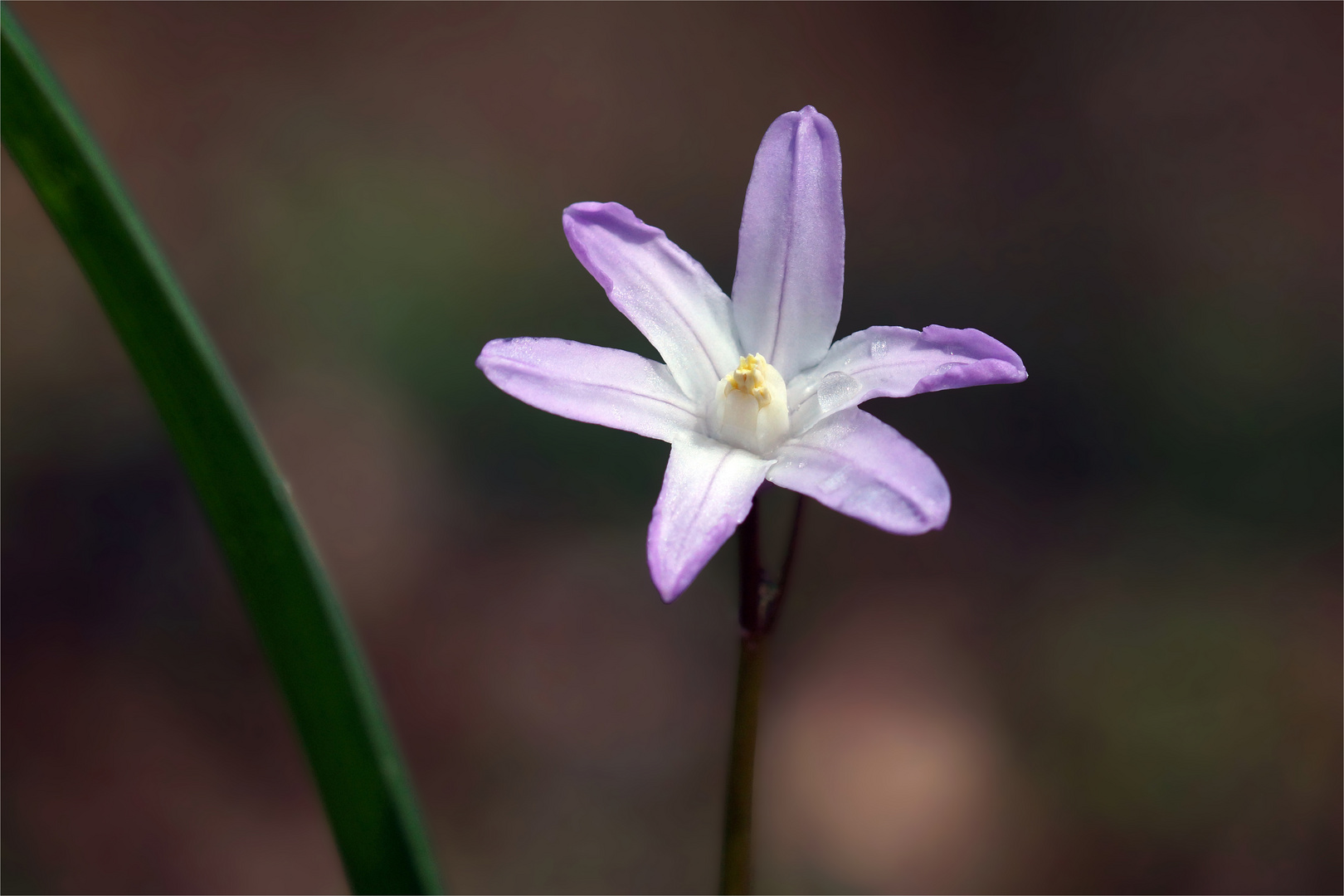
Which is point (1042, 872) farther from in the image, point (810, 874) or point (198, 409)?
point (198, 409)

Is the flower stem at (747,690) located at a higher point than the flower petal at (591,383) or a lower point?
lower

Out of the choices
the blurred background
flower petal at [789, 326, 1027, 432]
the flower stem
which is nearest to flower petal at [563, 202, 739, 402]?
flower petal at [789, 326, 1027, 432]

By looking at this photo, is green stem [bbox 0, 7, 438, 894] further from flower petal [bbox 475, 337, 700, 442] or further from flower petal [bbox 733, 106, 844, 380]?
flower petal [bbox 733, 106, 844, 380]

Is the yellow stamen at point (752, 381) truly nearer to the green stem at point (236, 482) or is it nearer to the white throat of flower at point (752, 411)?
the white throat of flower at point (752, 411)

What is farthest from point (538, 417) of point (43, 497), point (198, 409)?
point (198, 409)

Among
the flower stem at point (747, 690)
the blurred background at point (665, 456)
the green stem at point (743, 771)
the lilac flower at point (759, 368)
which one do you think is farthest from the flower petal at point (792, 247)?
the blurred background at point (665, 456)

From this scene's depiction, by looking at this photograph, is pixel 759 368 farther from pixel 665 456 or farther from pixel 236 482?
pixel 665 456
